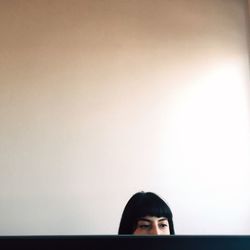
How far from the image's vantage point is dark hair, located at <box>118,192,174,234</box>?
1.38 metres

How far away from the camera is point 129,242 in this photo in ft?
2.09

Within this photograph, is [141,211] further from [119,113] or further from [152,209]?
[119,113]

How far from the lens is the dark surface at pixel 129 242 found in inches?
25.0

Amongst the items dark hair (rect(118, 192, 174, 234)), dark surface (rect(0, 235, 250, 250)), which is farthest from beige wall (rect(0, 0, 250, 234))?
dark surface (rect(0, 235, 250, 250))

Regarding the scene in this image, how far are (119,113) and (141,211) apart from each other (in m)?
0.46

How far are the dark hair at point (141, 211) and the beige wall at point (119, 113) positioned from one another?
15cm

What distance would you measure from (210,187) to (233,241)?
1.03 m

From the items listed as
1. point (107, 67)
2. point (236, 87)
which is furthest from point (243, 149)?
point (107, 67)

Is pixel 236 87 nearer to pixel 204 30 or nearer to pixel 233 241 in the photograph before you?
pixel 204 30

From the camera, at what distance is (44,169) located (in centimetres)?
155

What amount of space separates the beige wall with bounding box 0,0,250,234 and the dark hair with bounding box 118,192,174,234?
15 cm

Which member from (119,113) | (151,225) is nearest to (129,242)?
(151,225)

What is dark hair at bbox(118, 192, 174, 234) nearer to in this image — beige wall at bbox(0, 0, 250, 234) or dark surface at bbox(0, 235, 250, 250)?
beige wall at bbox(0, 0, 250, 234)

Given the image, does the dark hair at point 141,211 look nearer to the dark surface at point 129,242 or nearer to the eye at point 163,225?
the eye at point 163,225
